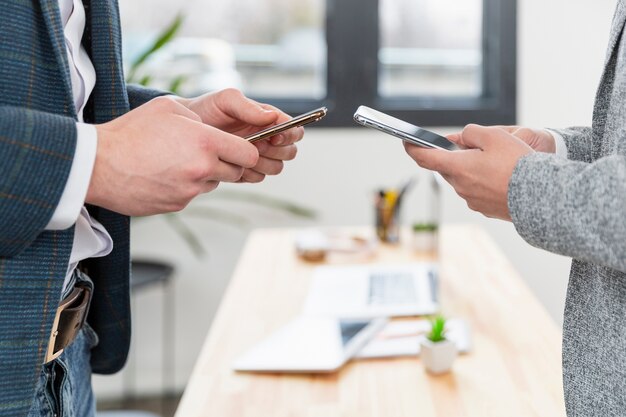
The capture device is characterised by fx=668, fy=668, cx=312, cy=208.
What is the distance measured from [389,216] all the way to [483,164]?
138 cm

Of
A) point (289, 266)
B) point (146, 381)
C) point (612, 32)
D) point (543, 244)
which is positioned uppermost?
point (612, 32)

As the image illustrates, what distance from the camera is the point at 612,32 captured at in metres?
0.75

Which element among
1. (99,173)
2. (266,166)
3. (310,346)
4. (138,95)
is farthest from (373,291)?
(99,173)

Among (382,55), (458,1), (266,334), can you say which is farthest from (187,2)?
(266,334)

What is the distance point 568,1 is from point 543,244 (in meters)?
2.28

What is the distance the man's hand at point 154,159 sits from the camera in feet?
2.28

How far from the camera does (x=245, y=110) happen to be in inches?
38.3

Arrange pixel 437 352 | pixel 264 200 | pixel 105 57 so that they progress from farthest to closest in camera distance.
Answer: pixel 264 200 < pixel 437 352 < pixel 105 57

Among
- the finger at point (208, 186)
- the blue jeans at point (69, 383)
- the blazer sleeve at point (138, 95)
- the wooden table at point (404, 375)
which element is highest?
the blazer sleeve at point (138, 95)

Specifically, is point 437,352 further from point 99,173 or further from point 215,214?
point 215,214

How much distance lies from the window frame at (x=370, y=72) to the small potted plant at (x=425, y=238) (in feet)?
2.75

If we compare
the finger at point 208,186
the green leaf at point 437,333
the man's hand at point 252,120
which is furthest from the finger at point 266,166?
the green leaf at point 437,333

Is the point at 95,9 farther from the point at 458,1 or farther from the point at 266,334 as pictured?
the point at 458,1

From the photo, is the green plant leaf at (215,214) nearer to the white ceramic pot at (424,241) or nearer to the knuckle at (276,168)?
the white ceramic pot at (424,241)
